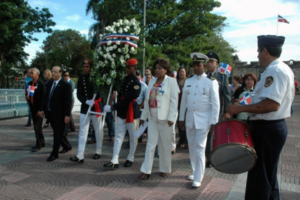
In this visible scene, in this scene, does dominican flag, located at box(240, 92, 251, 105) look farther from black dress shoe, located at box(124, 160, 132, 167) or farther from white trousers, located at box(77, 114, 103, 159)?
white trousers, located at box(77, 114, 103, 159)

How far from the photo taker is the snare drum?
2613 millimetres

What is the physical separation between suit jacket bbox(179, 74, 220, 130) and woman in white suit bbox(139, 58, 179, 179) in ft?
1.12

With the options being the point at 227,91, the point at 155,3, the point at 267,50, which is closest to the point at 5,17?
the point at 155,3

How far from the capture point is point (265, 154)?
2.62 m

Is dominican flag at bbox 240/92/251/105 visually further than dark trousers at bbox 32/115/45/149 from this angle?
No

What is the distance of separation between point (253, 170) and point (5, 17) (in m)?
27.5

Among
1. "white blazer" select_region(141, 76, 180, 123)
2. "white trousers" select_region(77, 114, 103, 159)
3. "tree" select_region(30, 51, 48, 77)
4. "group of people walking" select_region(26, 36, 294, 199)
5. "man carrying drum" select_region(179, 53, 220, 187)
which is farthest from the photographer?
"tree" select_region(30, 51, 48, 77)

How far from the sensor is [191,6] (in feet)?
79.1

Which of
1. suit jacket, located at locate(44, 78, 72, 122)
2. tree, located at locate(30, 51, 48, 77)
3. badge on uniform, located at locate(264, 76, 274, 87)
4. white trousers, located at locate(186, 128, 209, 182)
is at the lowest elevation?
white trousers, located at locate(186, 128, 209, 182)

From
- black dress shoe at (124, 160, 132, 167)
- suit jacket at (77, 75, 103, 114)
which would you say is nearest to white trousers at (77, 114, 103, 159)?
suit jacket at (77, 75, 103, 114)

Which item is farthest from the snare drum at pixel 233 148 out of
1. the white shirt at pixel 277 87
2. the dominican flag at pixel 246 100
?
the dominican flag at pixel 246 100

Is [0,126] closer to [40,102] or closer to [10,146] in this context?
[10,146]

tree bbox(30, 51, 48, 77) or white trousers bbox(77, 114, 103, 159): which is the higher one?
tree bbox(30, 51, 48, 77)

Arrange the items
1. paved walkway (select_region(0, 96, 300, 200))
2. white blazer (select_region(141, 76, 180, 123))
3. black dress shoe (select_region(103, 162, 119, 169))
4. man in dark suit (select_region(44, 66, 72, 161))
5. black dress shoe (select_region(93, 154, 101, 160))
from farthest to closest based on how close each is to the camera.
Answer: black dress shoe (select_region(93, 154, 101, 160))
man in dark suit (select_region(44, 66, 72, 161))
black dress shoe (select_region(103, 162, 119, 169))
white blazer (select_region(141, 76, 180, 123))
paved walkway (select_region(0, 96, 300, 200))
